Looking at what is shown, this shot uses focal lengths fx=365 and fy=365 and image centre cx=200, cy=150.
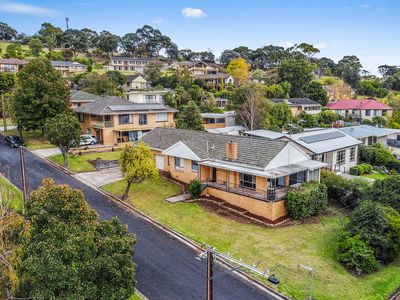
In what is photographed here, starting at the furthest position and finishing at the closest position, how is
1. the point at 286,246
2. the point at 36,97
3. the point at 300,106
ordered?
the point at 300,106 < the point at 36,97 < the point at 286,246

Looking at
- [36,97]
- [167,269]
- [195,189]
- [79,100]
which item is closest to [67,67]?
[79,100]

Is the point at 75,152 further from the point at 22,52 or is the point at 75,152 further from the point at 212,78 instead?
the point at 22,52

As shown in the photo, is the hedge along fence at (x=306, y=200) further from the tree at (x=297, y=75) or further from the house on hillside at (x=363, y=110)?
the tree at (x=297, y=75)

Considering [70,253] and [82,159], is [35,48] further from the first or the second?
[70,253]

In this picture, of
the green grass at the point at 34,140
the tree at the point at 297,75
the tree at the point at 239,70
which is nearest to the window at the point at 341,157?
the green grass at the point at 34,140

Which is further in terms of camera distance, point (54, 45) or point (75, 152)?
point (54, 45)

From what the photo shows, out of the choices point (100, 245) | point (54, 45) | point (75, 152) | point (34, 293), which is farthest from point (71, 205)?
point (54, 45)
